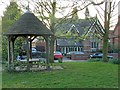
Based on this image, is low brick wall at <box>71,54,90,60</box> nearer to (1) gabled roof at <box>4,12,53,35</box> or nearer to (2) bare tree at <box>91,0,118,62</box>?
(2) bare tree at <box>91,0,118,62</box>

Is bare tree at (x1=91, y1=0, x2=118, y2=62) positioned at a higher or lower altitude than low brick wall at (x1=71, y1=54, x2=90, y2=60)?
higher

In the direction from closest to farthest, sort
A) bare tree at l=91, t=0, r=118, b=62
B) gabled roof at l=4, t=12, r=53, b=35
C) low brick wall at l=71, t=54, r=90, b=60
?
gabled roof at l=4, t=12, r=53, b=35, bare tree at l=91, t=0, r=118, b=62, low brick wall at l=71, t=54, r=90, b=60

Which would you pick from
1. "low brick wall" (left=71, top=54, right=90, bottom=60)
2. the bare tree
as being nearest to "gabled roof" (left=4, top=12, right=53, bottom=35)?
the bare tree

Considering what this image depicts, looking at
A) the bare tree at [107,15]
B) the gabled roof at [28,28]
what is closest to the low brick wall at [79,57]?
the bare tree at [107,15]

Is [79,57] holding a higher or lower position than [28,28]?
lower

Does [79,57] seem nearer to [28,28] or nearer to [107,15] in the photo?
[107,15]

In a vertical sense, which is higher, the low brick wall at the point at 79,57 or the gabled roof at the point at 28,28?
the gabled roof at the point at 28,28

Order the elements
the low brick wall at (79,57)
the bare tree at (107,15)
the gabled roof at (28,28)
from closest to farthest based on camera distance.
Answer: the gabled roof at (28,28)
the bare tree at (107,15)
the low brick wall at (79,57)

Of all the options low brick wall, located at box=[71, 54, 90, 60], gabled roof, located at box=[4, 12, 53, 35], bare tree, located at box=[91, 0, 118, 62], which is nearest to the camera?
gabled roof, located at box=[4, 12, 53, 35]

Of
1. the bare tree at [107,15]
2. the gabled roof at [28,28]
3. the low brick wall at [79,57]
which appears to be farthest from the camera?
the low brick wall at [79,57]

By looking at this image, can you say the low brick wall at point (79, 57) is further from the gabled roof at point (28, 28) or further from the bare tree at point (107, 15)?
the gabled roof at point (28, 28)

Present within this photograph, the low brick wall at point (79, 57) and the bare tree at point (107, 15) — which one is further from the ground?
the bare tree at point (107, 15)

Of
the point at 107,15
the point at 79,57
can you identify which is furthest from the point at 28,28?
the point at 79,57

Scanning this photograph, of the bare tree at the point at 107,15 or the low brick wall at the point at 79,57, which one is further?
the low brick wall at the point at 79,57
